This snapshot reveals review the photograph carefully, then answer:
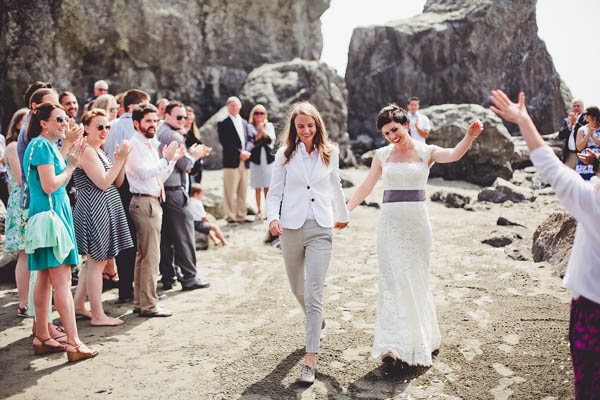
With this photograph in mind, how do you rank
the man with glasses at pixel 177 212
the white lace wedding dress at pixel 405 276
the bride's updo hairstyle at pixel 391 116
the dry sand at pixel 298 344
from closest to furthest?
the dry sand at pixel 298 344, the white lace wedding dress at pixel 405 276, the bride's updo hairstyle at pixel 391 116, the man with glasses at pixel 177 212

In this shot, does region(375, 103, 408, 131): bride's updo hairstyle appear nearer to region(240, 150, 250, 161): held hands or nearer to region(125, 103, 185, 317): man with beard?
region(125, 103, 185, 317): man with beard

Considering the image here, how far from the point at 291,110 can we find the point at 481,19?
23.4 meters

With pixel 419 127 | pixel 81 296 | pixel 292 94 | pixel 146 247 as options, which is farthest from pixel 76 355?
pixel 292 94

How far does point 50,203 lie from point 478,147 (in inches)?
507

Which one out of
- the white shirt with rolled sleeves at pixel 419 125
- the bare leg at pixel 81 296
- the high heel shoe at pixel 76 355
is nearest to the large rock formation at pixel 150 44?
the white shirt with rolled sleeves at pixel 419 125

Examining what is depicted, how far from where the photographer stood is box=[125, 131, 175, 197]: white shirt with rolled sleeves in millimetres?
4820

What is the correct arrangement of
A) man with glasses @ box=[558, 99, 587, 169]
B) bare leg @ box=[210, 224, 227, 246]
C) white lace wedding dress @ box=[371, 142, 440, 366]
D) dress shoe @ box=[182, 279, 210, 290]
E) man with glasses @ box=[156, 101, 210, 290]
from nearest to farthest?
white lace wedding dress @ box=[371, 142, 440, 366]
man with glasses @ box=[156, 101, 210, 290]
dress shoe @ box=[182, 279, 210, 290]
bare leg @ box=[210, 224, 227, 246]
man with glasses @ box=[558, 99, 587, 169]

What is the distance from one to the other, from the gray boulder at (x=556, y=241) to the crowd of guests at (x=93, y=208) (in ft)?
14.1

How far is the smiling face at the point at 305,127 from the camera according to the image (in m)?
3.89

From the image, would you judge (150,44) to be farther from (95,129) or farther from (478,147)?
(95,129)

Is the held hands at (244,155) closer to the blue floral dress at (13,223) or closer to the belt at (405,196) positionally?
the blue floral dress at (13,223)

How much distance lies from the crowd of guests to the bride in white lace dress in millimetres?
2137

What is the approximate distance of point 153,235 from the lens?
4.93m

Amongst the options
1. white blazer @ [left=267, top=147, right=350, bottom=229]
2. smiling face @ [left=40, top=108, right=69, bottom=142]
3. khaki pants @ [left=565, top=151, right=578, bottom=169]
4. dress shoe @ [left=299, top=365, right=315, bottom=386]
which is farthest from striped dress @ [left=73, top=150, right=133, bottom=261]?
khaki pants @ [left=565, top=151, right=578, bottom=169]
